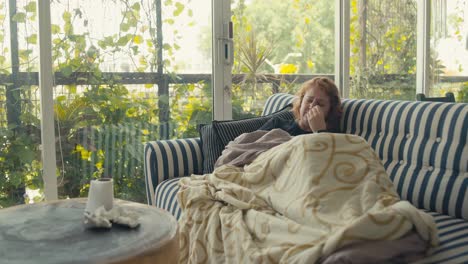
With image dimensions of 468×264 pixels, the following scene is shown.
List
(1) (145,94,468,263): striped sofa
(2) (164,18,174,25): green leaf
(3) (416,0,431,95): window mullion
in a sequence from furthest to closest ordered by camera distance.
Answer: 1. (3) (416,0,431,95): window mullion
2. (2) (164,18,174,25): green leaf
3. (1) (145,94,468,263): striped sofa

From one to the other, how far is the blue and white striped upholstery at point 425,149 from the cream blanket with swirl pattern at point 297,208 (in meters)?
0.33

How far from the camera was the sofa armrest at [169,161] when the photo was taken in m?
2.62

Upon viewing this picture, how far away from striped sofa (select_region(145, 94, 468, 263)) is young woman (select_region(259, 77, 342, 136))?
9 cm

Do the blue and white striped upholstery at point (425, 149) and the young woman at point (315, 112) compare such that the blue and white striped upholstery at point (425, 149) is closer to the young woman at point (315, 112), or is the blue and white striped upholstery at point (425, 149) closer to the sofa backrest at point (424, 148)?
the sofa backrest at point (424, 148)

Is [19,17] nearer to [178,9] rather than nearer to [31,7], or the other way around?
[31,7]

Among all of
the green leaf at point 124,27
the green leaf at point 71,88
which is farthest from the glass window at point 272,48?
the green leaf at point 71,88

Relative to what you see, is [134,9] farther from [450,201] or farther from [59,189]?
[450,201]

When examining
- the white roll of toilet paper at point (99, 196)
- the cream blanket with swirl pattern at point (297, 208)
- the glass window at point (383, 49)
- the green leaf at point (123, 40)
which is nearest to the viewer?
the cream blanket with swirl pattern at point (297, 208)

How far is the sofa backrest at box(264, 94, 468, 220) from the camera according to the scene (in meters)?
1.90

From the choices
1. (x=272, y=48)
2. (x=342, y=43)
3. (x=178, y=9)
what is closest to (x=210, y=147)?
(x=178, y=9)

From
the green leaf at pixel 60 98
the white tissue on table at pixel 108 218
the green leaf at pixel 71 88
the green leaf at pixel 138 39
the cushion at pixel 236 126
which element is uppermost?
the green leaf at pixel 138 39

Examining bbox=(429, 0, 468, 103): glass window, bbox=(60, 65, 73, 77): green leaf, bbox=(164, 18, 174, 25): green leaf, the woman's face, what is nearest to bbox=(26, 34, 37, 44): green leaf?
bbox=(60, 65, 73, 77): green leaf

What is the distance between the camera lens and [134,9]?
10.7ft

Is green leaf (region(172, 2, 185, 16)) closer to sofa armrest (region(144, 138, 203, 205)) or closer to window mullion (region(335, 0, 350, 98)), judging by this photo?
sofa armrest (region(144, 138, 203, 205))
